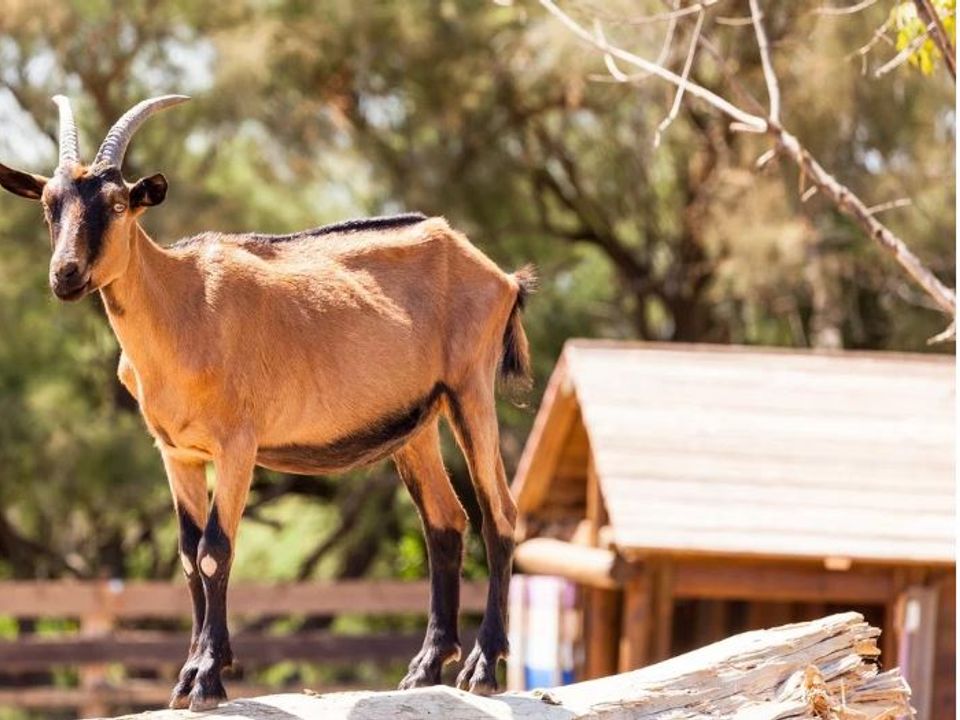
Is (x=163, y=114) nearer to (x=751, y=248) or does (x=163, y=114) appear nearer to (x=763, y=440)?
(x=751, y=248)

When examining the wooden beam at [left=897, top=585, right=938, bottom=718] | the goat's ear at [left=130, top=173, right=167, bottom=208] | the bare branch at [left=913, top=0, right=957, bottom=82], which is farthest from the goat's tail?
the wooden beam at [left=897, top=585, right=938, bottom=718]

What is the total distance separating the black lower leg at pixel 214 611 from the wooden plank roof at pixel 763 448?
17.9ft

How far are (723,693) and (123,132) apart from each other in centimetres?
287

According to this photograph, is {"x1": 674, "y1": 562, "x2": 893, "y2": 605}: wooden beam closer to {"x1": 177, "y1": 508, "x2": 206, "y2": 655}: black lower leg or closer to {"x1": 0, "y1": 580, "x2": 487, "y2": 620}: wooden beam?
{"x1": 0, "y1": 580, "x2": 487, "y2": 620}: wooden beam

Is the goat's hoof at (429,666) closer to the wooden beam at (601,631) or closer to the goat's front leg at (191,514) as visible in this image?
the goat's front leg at (191,514)

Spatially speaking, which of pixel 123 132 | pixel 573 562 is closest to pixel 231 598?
pixel 573 562

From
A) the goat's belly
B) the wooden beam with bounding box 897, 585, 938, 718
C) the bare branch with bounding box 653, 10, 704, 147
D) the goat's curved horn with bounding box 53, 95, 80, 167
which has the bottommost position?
the wooden beam with bounding box 897, 585, 938, 718

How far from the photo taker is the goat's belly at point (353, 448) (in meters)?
5.19

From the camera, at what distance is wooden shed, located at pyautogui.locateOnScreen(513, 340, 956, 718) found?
1048 centimetres

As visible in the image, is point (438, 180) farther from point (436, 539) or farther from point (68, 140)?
point (68, 140)

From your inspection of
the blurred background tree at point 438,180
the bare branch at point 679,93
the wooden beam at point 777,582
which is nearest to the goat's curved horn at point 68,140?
the bare branch at point 679,93

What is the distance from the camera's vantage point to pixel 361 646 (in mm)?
17812

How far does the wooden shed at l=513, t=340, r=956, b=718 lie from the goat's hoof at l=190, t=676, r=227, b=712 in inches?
221

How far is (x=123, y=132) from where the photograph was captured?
4.81m
